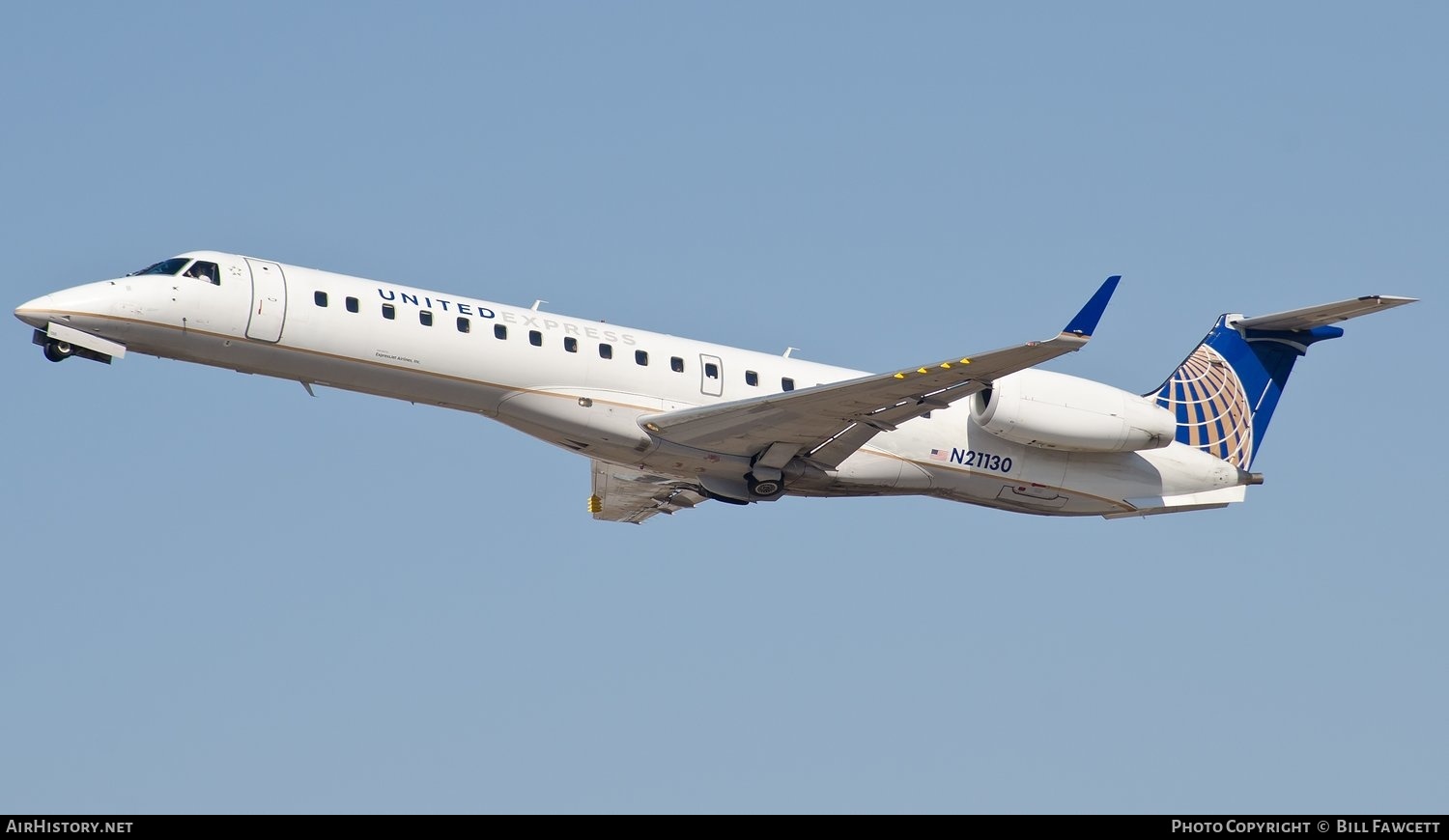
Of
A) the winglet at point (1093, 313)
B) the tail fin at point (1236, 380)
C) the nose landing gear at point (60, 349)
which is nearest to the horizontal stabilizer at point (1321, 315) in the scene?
the tail fin at point (1236, 380)

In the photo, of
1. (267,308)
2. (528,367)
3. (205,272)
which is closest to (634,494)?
(528,367)

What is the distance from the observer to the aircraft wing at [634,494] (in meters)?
26.2

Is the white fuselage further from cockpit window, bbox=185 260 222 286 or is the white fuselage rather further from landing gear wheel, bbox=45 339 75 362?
landing gear wheel, bbox=45 339 75 362

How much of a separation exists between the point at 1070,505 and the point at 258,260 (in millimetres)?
11897

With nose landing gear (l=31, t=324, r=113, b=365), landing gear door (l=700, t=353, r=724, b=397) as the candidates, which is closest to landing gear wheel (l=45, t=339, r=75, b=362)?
nose landing gear (l=31, t=324, r=113, b=365)

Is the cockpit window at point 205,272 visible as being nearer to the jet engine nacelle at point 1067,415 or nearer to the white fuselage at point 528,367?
the white fuselage at point 528,367

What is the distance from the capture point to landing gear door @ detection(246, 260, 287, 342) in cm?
2167

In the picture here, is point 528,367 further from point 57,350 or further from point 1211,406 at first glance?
point 1211,406

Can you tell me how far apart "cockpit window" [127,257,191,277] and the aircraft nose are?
111 centimetres

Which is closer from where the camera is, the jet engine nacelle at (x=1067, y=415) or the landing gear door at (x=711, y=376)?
the landing gear door at (x=711, y=376)

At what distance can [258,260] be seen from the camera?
73.0 feet
